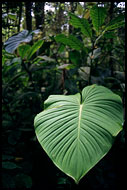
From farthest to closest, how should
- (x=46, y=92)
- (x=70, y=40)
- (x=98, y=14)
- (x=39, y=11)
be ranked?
1. (x=39, y=11)
2. (x=46, y=92)
3. (x=70, y=40)
4. (x=98, y=14)

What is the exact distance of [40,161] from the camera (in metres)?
Result: 1.33

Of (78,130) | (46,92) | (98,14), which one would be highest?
(98,14)

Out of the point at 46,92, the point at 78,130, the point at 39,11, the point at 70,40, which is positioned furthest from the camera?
the point at 39,11

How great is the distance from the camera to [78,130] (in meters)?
0.58

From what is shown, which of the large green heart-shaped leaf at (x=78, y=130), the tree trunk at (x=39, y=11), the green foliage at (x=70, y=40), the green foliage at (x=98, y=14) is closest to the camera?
the large green heart-shaped leaf at (x=78, y=130)

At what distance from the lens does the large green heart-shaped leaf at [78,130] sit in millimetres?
496

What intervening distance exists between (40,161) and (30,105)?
546 mm

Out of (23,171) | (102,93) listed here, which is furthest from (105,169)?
(102,93)

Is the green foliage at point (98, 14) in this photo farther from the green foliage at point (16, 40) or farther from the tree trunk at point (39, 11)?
the tree trunk at point (39, 11)

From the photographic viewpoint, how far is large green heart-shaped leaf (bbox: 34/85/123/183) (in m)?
0.50

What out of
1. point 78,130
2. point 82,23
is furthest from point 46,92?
point 78,130

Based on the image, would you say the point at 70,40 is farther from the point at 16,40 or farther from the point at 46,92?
the point at 46,92

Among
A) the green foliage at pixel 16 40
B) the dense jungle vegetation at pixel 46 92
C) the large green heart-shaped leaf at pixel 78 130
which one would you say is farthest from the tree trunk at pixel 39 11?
the large green heart-shaped leaf at pixel 78 130

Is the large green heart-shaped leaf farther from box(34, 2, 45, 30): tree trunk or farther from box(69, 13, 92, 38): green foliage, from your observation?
box(34, 2, 45, 30): tree trunk
